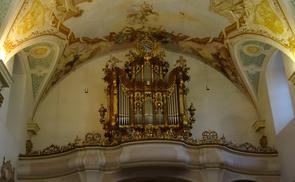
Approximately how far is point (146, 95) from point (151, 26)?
2.37m

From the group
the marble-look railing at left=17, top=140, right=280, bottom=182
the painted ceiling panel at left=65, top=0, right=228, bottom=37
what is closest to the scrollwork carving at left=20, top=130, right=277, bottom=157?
the marble-look railing at left=17, top=140, right=280, bottom=182

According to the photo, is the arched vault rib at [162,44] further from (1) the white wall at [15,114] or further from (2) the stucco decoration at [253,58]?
(1) the white wall at [15,114]

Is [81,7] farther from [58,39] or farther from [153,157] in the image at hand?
[153,157]

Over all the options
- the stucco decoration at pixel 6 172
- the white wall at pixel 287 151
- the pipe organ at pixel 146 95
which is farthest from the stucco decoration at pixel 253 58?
the stucco decoration at pixel 6 172

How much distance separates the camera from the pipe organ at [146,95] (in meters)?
13.2

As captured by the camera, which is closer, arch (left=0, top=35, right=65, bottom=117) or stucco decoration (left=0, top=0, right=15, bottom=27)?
stucco decoration (left=0, top=0, right=15, bottom=27)

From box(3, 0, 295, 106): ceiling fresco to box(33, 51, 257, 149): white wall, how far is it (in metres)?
0.34

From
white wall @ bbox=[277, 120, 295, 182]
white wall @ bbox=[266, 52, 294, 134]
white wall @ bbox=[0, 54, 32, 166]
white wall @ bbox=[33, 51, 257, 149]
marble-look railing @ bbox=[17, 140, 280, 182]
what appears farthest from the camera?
white wall @ bbox=[33, 51, 257, 149]

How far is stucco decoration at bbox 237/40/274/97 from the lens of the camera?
45.9 ft

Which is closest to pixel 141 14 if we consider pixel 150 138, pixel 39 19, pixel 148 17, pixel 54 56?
pixel 148 17

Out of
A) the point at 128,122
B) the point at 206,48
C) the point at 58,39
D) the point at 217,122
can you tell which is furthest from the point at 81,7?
the point at 217,122

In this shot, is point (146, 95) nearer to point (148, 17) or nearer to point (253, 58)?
point (148, 17)

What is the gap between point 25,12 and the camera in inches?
454

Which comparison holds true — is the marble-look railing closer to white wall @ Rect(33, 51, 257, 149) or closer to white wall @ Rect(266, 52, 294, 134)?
white wall @ Rect(266, 52, 294, 134)
